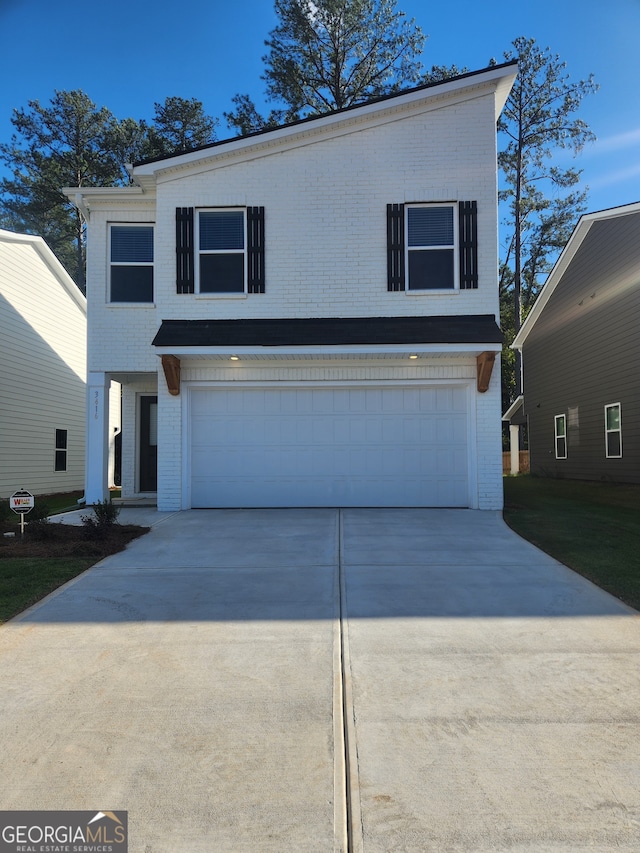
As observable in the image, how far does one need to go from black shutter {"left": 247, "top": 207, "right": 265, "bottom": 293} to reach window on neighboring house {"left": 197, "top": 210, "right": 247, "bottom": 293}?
257 mm

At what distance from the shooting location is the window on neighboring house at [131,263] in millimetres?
12156

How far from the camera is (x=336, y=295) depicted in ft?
37.2

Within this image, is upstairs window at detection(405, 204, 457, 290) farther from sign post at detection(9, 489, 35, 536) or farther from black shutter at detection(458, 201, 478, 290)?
sign post at detection(9, 489, 35, 536)

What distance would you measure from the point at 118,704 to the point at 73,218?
32680mm

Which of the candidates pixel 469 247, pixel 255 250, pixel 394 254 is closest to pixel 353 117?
pixel 394 254

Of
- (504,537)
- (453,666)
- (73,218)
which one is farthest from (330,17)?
(453,666)

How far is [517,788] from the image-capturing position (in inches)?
112

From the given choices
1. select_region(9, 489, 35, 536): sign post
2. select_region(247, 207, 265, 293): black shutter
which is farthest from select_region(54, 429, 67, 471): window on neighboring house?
select_region(9, 489, 35, 536): sign post

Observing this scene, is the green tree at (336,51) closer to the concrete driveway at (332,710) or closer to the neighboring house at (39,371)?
the neighboring house at (39,371)

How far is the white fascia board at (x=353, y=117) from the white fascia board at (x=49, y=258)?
20.4 ft

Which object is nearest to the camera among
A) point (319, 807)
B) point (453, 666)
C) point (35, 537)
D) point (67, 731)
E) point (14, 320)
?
point (319, 807)

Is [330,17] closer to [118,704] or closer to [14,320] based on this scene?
[14,320]

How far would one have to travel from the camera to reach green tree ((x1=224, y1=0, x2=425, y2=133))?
24.2 metres

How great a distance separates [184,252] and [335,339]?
3.36m
